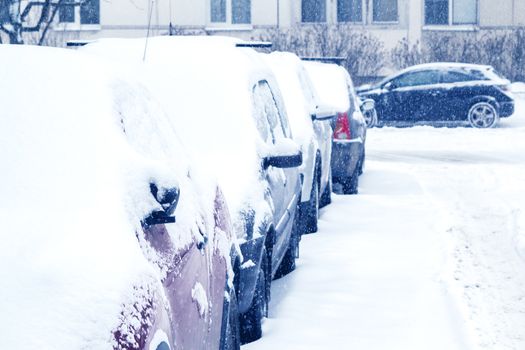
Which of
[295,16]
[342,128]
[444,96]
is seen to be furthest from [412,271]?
[295,16]

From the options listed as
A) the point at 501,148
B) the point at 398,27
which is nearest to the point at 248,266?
the point at 501,148

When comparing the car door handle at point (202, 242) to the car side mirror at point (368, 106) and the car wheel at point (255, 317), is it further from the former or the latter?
the car side mirror at point (368, 106)

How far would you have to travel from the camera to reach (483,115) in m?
25.6

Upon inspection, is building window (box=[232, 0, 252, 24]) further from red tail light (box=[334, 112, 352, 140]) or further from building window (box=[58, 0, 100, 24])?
red tail light (box=[334, 112, 352, 140])

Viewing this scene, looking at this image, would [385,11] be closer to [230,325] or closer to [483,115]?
[483,115]

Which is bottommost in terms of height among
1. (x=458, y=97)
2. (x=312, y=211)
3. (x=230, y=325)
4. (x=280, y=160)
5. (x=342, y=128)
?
(x=312, y=211)

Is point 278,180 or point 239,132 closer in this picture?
point 239,132

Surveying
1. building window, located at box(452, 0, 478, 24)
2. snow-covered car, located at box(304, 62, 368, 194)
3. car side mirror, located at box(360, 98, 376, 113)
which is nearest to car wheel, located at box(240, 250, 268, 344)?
snow-covered car, located at box(304, 62, 368, 194)

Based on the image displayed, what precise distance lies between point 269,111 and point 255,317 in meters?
1.81

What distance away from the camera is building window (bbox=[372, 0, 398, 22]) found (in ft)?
116

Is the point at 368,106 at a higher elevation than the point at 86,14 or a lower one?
lower

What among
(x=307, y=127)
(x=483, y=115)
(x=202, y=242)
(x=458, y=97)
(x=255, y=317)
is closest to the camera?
(x=202, y=242)

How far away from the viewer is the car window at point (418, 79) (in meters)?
26.2

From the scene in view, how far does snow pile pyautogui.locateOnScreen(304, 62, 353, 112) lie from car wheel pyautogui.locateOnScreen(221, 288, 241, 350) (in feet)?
A: 28.6
